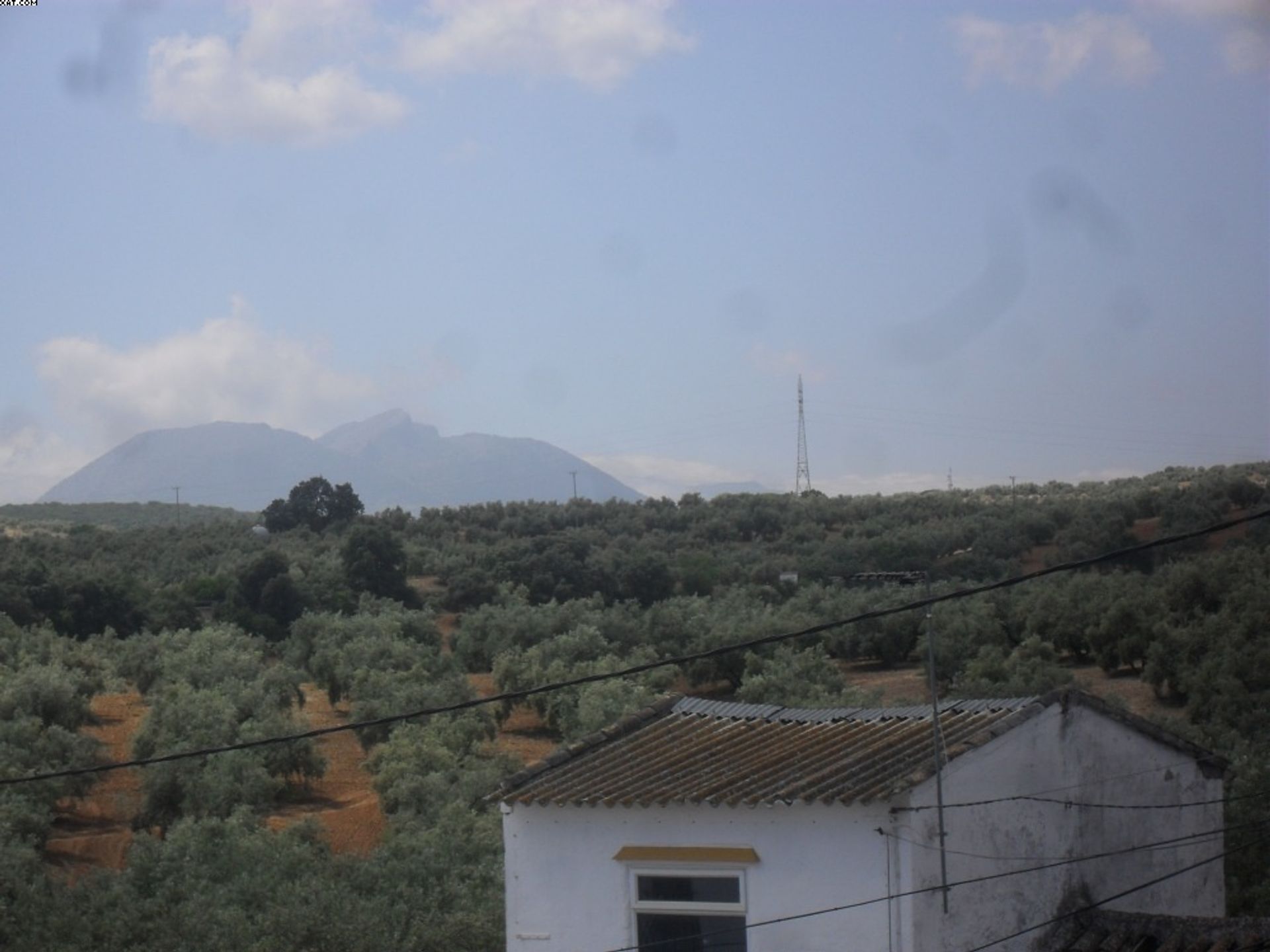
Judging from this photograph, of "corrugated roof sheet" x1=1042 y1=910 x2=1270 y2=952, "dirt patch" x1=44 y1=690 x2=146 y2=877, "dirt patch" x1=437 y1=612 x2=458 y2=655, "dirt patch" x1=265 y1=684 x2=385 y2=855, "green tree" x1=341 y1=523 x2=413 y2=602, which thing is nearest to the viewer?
"corrugated roof sheet" x1=1042 y1=910 x2=1270 y2=952

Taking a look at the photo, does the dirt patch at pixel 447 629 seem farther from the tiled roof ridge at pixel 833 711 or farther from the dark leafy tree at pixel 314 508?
the tiled roof ridge at pixel 833 711

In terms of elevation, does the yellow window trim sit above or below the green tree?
below

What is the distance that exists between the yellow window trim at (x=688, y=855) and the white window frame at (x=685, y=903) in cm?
3

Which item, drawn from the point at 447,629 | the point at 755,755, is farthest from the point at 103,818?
the point at 447,629

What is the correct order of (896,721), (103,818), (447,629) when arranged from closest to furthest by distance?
(896,721) < (103,818) < (447,629)

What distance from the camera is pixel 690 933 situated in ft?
37.2

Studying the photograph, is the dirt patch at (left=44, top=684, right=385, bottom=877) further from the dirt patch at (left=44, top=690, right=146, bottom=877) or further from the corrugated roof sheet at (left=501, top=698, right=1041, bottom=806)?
the corrugated roof sheet at (left=501, top=698, right=1041, bottom=806)

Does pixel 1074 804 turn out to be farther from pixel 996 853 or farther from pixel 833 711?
pixel 833 711

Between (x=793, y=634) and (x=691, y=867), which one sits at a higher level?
(x=793, y=634)

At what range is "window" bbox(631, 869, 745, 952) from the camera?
1116 cm

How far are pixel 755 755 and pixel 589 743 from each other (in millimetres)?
1517

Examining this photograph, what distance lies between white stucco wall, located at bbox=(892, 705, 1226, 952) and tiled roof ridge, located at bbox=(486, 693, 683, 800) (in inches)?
122

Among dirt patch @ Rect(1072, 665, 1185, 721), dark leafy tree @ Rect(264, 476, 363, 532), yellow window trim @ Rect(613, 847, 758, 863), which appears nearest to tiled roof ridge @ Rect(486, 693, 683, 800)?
yellow window trim @ Rect(613, 847, 758, 863)

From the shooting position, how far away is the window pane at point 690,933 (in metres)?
11.1
